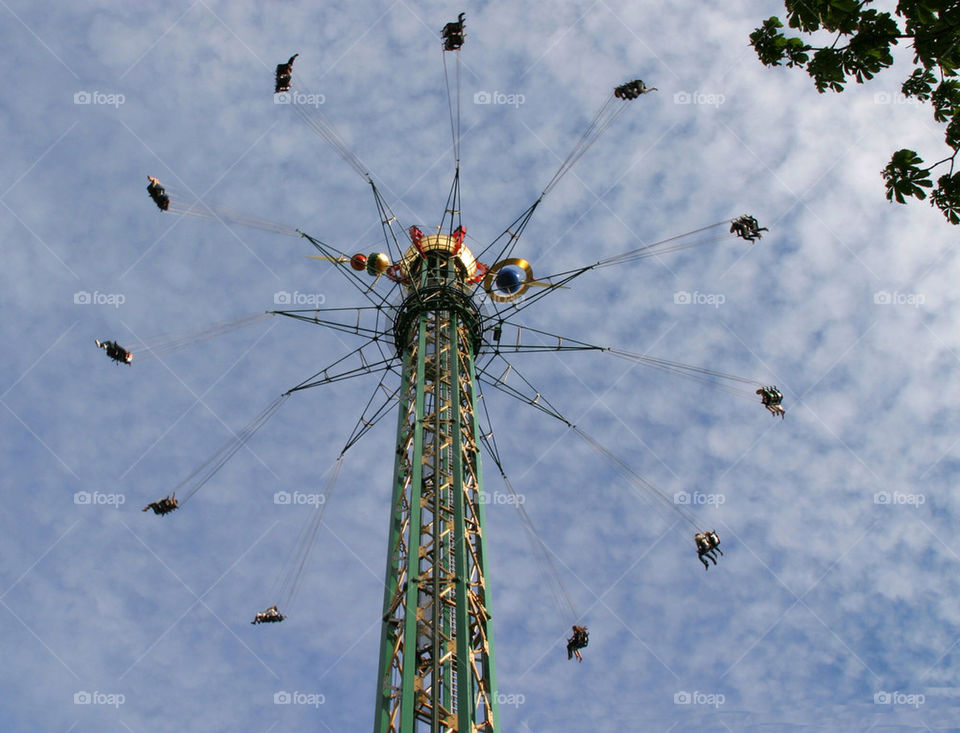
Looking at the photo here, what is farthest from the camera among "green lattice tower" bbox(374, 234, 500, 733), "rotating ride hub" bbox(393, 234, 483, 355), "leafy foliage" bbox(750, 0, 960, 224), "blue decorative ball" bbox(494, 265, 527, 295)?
"blue decorative ball" bbox(494, 265, 527, 295)

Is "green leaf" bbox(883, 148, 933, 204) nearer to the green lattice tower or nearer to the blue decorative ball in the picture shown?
the green lattice tower

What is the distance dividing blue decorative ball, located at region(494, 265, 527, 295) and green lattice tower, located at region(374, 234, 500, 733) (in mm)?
998

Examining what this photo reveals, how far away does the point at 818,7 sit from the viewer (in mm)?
11141

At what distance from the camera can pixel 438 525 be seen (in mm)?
19438

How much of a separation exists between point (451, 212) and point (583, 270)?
14.9ft

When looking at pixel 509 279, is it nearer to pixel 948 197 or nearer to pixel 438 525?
pixel 438 525

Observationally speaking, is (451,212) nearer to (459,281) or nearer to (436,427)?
(459,281)

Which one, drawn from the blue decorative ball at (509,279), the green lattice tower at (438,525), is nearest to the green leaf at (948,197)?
the green lattice tower at (438,525)

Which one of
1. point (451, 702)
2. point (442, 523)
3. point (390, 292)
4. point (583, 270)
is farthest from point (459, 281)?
point (451, 702)

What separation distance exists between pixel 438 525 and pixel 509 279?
963cm

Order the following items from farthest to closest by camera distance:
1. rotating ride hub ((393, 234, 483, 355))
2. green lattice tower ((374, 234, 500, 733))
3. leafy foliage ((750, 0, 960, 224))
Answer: rotating ride hub ((393, 234, 483, 355)), green lattice tower ((374, 234, 500, 733)), leafy foliage ((750, 0, 960, 224))

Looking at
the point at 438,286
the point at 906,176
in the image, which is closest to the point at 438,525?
the point at 438,286

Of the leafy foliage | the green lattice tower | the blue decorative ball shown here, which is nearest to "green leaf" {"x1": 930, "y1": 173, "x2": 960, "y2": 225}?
the leafy foliage

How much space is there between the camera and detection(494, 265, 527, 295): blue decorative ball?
2650 cm
